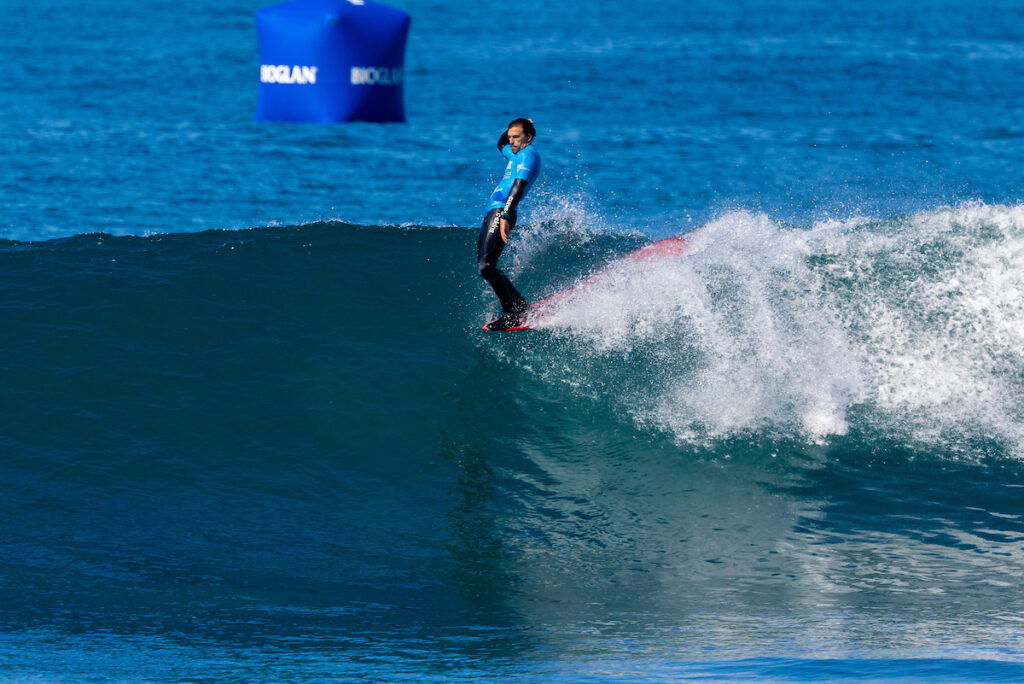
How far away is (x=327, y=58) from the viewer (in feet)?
40.0

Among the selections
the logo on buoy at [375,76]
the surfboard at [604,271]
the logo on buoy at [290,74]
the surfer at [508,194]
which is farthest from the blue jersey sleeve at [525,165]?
the logo on buoy at [290,74]

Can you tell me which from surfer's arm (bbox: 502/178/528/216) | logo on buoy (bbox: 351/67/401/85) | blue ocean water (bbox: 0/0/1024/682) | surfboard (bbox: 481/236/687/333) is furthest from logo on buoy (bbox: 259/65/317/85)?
surfer's arm (bbox: 502/178/528/216)

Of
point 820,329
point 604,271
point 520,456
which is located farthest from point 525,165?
point 820,329

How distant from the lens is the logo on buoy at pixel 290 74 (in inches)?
482

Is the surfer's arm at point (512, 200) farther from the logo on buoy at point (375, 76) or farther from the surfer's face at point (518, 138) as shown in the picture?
the logo on buoy at point (375, 76)

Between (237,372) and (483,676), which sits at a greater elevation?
(237,372)

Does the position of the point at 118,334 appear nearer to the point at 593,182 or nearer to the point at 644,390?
the point at 644,390

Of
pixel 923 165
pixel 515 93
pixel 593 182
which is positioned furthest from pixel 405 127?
pixel 923 165

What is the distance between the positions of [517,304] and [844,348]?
8.64 feet

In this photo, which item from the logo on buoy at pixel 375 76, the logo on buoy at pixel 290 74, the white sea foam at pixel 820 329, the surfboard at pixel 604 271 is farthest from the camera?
the logo on buoy at pixel 375 76

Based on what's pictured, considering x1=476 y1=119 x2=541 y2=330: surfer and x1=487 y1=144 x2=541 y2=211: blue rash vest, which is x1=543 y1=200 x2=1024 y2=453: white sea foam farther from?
x1=487 y1=144 x2=541 y2=211: blue rash vest

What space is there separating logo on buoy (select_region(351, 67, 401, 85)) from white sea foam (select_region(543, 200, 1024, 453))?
3684mm

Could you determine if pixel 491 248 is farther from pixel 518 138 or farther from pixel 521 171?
pixel 518 138

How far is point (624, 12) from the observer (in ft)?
186
